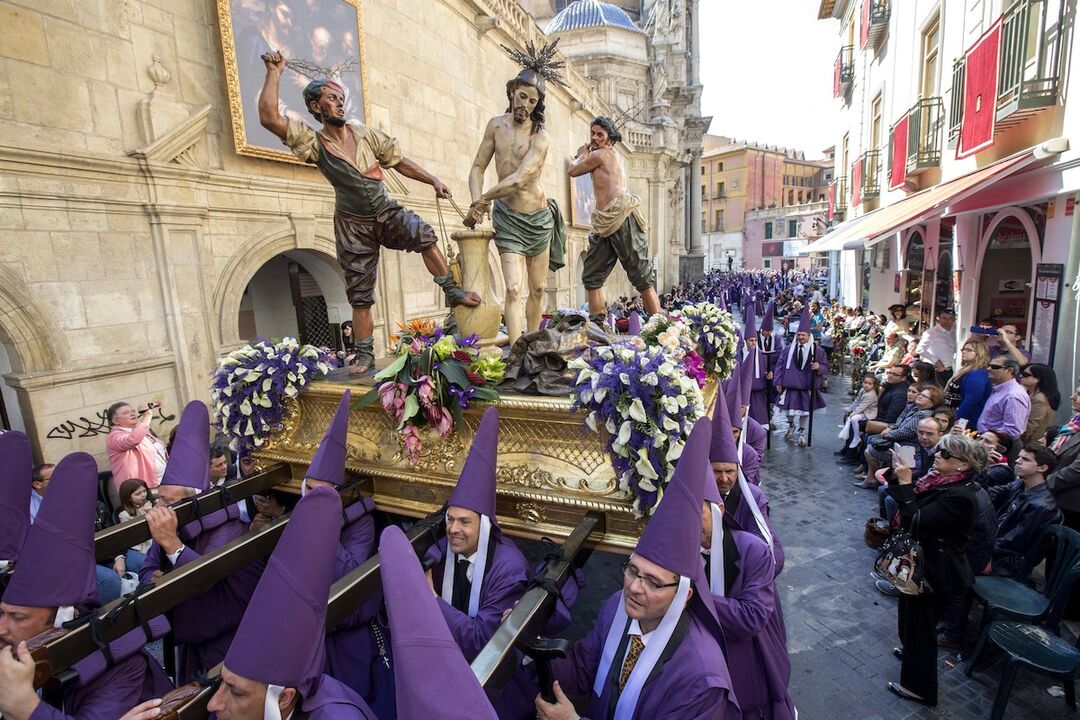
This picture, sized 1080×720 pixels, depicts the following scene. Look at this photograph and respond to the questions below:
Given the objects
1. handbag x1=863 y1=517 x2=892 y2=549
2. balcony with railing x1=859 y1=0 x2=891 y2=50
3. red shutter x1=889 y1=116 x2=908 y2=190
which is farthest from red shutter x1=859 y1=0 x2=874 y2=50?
handbag x1=863 y1=517 x2=892 y2=549

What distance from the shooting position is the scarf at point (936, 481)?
3352 millimetres

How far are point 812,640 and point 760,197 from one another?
2336 inches

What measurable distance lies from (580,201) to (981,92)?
14456mm

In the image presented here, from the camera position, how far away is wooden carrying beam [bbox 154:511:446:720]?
178cm

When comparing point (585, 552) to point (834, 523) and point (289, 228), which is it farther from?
point (289, 228)

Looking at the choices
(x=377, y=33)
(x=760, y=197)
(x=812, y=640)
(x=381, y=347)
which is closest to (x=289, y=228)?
(x=381, y=347)

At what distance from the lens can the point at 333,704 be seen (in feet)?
6.10

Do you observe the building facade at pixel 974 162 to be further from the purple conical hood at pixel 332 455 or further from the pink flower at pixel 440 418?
the purple conical hood at pixel 332 455

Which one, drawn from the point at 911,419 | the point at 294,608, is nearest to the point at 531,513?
the point at 294,608

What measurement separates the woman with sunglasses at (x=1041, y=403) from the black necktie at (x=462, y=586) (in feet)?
18.8

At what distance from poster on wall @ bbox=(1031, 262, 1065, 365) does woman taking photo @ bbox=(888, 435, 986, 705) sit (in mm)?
4959

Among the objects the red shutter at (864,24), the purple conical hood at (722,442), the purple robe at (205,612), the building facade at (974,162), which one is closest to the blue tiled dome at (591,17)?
the building facade at (974,162)

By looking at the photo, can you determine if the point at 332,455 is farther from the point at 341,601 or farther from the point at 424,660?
the point at 424,660

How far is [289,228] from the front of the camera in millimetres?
7613
